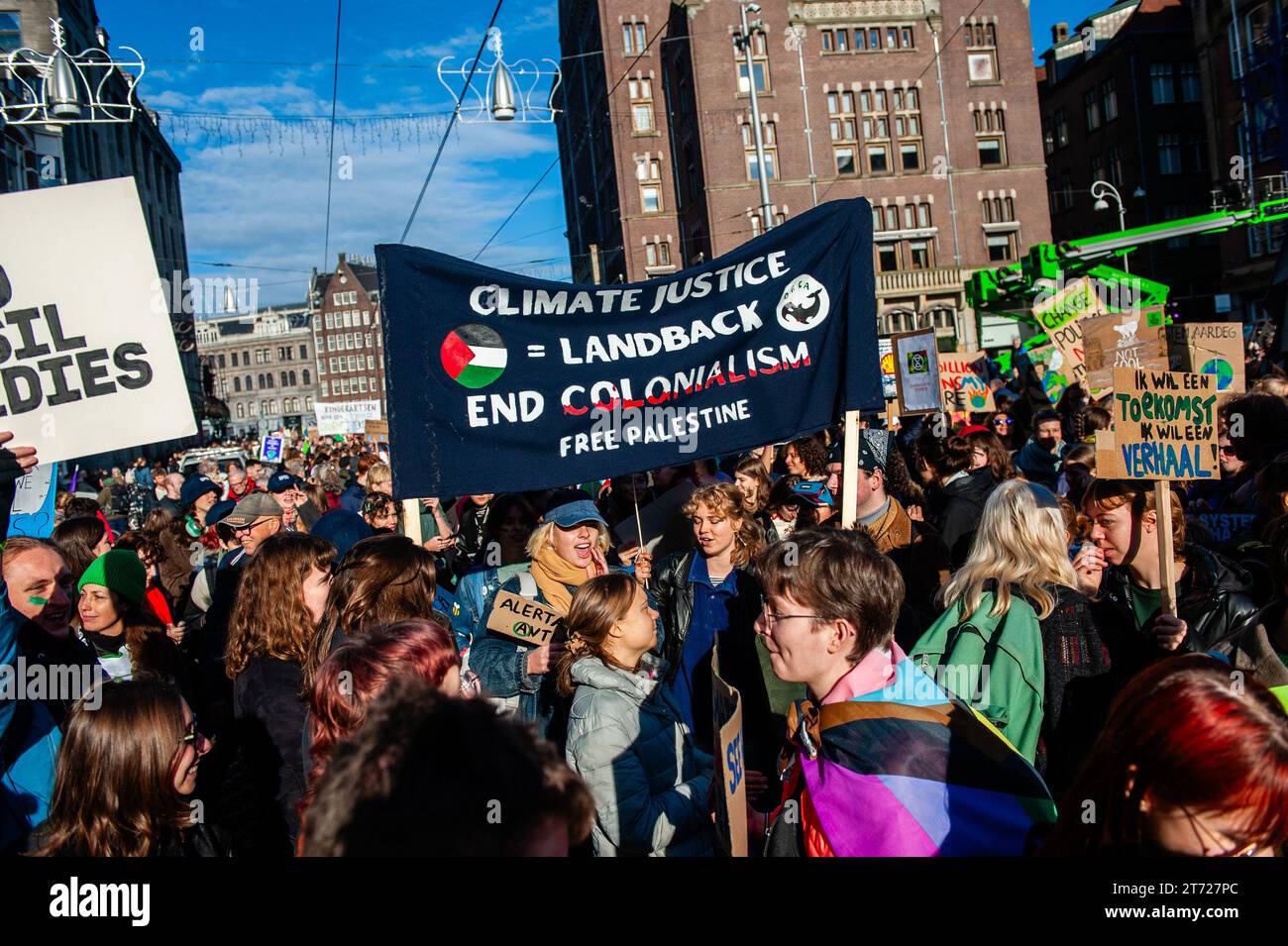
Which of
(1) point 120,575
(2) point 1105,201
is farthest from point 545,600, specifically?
(2) point 1105,201

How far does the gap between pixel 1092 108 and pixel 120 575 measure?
2316 inches

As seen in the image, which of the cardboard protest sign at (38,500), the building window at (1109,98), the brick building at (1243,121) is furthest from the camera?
the building window at (1109,98)

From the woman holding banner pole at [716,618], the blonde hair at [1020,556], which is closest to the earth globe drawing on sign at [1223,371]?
the blonde hair at [1020,556]

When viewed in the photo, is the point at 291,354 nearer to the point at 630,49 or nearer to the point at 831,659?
the point at 630,49

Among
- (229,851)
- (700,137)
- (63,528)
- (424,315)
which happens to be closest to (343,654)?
(229,851)

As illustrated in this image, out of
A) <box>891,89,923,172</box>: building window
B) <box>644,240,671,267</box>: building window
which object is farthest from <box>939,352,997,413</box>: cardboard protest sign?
<box>644,240,671,267</box>: building window

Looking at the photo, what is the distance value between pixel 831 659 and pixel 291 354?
130m

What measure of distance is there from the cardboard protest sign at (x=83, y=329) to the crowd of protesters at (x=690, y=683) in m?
0.21

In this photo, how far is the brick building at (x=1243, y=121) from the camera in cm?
3694

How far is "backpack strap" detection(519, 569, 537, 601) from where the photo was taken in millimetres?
4660

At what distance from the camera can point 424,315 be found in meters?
4.65

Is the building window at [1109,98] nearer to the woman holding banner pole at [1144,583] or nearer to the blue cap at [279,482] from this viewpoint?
the blue cap at [279,482]

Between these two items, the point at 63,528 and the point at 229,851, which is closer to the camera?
the point at 229,851

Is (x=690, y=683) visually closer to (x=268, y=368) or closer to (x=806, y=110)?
(x=806, y=110)
